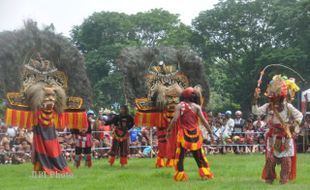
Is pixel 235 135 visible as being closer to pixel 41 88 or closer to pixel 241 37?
pixel 41 88

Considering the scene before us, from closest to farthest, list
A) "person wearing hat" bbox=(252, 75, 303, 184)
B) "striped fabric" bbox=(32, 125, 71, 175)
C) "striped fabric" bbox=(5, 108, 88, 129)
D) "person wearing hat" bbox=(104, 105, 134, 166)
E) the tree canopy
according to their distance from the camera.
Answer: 1. "person wearing hat" bbox=(252, 75, 303, 184)
2. "striped fabric" bbox=(32, 125, 71, 175)
3. "striped fabric" bbox=(5, 108, 88, 129)
4. "person wearing hat" bbox=(104, 105, 134, 166)
5. the tree canopy

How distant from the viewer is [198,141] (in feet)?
42.9

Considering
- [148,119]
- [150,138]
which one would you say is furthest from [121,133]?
[150,138]

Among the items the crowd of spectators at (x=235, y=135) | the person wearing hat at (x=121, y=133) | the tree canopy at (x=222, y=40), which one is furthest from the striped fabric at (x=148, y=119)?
the tree canopy at (x=222, y=40)

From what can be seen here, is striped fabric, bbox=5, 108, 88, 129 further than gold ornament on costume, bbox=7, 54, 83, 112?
Yes

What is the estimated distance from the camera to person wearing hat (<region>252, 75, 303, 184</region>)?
1225 centimetres

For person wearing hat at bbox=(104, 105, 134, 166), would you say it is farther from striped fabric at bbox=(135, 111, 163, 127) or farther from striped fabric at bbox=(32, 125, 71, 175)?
striped fabric at bbox=(32, 125, 71, 175)

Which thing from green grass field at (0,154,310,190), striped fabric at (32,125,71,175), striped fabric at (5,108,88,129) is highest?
striped fabric at (5,108,88,129)

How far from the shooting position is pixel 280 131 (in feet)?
40.4

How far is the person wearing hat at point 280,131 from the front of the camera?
40.2ft

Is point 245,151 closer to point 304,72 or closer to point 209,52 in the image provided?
point 304,72

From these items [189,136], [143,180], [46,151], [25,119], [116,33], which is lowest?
[143,180]

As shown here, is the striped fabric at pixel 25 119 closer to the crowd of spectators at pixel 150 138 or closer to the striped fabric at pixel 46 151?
the striped fabric at pixel 46 151

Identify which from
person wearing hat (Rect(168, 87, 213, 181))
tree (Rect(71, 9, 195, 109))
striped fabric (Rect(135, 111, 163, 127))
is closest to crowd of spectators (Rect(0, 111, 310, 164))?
striped fabric (Rect(135, 111, 163, 127))
